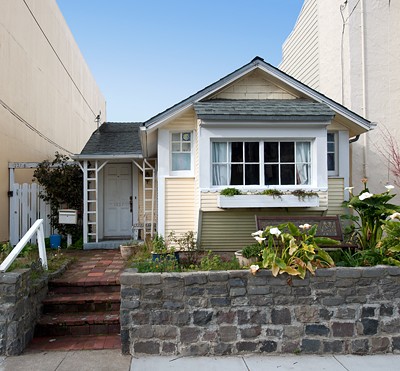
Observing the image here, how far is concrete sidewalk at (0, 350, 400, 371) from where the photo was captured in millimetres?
4891

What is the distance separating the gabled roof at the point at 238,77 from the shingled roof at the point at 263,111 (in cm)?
21

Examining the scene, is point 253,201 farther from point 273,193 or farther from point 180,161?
point 180,161

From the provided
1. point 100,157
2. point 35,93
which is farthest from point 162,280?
point 35,93

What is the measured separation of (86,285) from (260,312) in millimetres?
2959

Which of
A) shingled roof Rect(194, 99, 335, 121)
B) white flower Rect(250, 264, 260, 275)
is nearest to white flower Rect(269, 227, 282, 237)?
white flower Rect(250, 264, 260, 275)

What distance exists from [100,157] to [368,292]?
769 centimetres

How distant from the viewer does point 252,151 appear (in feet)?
26.7

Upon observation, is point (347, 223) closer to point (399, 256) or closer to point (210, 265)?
point (399, 256)

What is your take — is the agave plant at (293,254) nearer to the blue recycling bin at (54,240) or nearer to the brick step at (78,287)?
the brick step at (78,287)

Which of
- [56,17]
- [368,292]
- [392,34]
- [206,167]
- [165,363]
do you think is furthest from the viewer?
[56,17]

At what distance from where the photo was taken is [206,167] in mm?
7949

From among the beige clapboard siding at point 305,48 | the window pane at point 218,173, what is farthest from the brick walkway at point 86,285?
the beige clapboard siding at point 305,48

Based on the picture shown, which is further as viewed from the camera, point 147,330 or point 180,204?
point 180,204

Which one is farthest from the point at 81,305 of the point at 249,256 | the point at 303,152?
the point at 303,152
